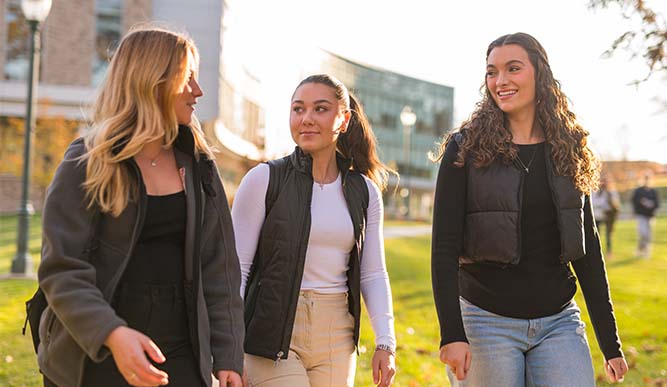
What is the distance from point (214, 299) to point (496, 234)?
4.41ft

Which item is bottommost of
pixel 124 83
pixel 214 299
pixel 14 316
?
pixel 14 316

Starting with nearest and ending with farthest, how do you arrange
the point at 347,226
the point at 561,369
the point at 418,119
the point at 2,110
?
1. the point at 561,369
2. the point at 347,226
3. the point at 2,110
4. the point at 418,119

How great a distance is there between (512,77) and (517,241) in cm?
82

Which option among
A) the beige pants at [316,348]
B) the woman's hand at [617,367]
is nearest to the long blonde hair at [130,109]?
the beige pants at [316,348]

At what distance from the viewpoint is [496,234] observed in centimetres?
396

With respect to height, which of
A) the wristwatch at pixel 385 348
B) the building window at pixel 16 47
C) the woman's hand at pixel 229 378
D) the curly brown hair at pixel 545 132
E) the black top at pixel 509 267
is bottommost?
the wristwatch at pixel 385 348

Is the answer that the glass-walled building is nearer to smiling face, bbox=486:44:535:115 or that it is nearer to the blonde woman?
smiling face, bbox=486:44:535:115

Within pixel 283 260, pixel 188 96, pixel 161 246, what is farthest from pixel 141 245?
pixel 283 260

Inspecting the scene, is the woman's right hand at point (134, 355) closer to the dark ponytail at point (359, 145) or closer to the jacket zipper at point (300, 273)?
the jacket zipper at point (300, 273)

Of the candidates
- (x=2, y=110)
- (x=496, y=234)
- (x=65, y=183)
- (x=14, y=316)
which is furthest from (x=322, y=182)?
(x=2, y=110)

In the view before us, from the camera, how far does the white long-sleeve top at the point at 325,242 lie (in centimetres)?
416

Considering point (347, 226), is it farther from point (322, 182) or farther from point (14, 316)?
point (14, 316)

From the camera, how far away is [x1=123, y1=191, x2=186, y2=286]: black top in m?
3.15

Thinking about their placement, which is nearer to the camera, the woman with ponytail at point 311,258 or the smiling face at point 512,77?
the woman with ponytail at point 311,258
